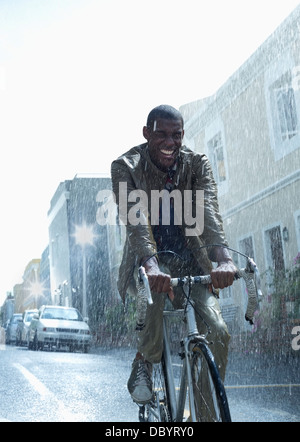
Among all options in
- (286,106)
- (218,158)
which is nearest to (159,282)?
(286,106)

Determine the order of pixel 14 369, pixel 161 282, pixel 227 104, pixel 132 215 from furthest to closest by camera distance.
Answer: pixel 227 104 → pixel 14 369 → pixel 132 215 → pixel 161 282

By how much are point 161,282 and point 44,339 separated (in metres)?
16.7

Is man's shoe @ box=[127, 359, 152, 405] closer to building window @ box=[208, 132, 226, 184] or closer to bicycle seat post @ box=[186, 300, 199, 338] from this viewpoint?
bicycle seat post @ box=[186, 300, 199, 338]

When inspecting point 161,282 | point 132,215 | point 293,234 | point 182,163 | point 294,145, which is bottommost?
point 161,282

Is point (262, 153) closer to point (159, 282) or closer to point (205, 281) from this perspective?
point (205, 281)

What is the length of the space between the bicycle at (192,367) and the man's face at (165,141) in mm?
663

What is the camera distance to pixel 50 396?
696 cm

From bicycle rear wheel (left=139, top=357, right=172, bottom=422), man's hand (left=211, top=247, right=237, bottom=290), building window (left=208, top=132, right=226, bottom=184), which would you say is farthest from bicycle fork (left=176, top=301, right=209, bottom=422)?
building window (left=208, top=132, right=226, bottom=184)

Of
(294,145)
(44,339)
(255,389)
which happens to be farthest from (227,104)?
(255,389)

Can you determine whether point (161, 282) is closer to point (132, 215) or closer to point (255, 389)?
point (132, 215)

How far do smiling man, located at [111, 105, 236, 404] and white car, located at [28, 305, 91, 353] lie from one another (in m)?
15.4

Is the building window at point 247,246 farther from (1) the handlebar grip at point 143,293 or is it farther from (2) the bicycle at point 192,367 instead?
(1) the handlebar grip at point 143,293

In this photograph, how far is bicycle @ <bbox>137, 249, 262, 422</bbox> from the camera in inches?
109

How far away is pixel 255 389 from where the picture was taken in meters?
7.27
